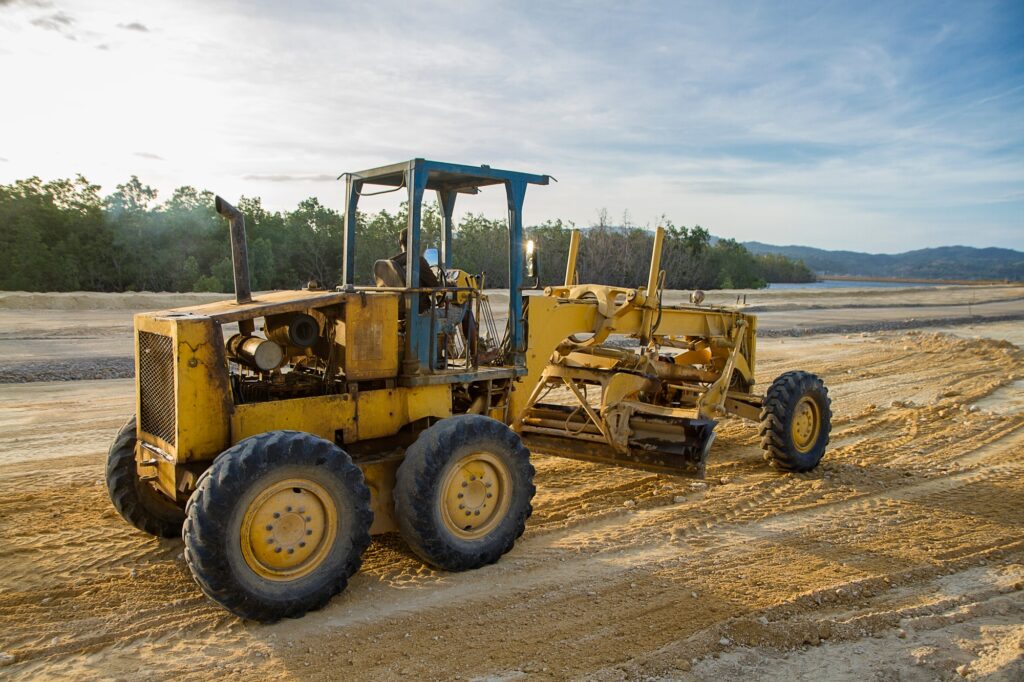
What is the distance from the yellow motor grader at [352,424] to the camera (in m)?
4.62

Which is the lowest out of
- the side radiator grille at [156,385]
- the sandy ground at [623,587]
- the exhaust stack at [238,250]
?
the sandy ground at [623,587]

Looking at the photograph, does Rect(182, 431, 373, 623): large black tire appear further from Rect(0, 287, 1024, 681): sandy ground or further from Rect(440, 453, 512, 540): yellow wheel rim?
Rect(440, 453, 512, 540): yellow wheel rim

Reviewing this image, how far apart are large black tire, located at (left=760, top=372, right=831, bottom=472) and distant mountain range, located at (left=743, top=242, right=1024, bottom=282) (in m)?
96.8

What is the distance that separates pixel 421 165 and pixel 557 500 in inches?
129

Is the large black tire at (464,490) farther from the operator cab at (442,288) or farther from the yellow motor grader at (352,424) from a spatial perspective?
the operator cab at (442,288)

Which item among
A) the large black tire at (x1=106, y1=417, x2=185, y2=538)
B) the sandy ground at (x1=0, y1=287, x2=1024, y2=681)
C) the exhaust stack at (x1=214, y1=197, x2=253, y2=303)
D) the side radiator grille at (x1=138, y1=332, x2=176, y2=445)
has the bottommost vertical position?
A: the sandy ground at (x1=0, y1=287, x2=1024, y2=681)

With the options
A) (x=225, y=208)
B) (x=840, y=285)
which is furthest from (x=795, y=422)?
(x=840, y=285)

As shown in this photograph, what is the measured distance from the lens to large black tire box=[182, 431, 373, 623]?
4.38 metres

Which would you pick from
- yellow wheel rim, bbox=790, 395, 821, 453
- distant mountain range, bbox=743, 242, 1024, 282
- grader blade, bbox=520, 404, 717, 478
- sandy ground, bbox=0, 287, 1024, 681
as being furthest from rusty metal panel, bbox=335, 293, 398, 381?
distant mountain range, bbox=743, 242, 1024, 282

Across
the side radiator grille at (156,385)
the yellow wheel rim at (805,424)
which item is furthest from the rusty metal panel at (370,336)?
the yellow wheel rim at (805,424)

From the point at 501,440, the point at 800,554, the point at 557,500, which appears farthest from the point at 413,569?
the point at 800,554

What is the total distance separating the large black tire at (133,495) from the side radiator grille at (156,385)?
1.19ft

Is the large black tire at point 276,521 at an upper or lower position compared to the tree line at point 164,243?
lower

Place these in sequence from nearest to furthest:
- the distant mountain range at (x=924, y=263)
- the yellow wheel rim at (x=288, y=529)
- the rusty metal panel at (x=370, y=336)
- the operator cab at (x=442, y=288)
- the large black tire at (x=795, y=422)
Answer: the yellow wheel rim at (x=288, y=529) → the rusty metal panel at (x=370, y=336) → the operator cab at (x=442, y=288) → the large black tire at (x=795, y=422) → the distant mountain range at (x=924, y=263)
